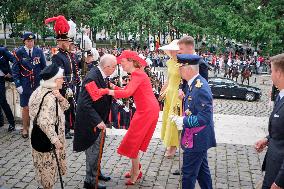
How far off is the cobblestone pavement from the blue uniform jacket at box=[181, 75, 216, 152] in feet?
4.96

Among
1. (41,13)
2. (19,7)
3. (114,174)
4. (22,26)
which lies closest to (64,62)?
(114,174)

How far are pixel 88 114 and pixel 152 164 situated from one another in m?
2.14

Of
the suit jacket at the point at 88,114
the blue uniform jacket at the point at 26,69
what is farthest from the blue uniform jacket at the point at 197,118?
the blue uniform jacket at the point at 26,69

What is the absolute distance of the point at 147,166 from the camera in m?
7.45

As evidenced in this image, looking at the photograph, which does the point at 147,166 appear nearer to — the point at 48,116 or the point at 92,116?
the point at 92,116

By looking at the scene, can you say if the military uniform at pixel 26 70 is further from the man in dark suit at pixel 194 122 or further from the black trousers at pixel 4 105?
the man in dark suit at pixel 194 122

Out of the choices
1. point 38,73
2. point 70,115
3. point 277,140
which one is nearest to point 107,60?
point 277,140

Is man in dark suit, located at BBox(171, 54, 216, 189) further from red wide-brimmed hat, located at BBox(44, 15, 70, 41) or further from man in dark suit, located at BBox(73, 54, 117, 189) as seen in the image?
red wide-brimmed hat, located at BBox(44, 15, 70, 41)

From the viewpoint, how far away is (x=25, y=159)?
764 centimetres

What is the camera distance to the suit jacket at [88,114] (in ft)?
19.4

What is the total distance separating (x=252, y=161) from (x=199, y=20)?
30917mm

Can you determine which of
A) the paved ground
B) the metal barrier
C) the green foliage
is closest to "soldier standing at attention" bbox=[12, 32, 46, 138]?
the paved ground

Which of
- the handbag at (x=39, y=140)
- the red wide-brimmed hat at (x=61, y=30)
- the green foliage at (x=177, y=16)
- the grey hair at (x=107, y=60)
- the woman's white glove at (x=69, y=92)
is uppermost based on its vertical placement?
the green foliage at (x=177, y=16)

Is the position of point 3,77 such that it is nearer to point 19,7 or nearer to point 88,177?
point 88,177
